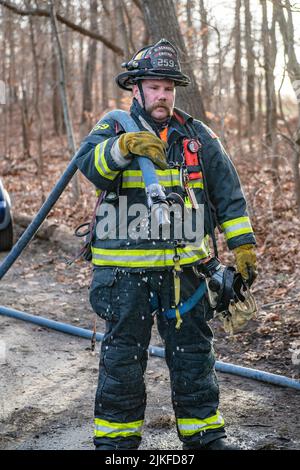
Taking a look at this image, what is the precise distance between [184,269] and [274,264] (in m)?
4.28

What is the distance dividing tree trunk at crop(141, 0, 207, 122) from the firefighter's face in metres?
4.71

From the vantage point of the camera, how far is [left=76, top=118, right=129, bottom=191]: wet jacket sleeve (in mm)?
3234

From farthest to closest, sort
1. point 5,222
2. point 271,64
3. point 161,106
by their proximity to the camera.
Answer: point 271,64, point 5,222, point 161,106

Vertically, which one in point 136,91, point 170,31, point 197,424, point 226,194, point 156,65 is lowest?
point 197,424

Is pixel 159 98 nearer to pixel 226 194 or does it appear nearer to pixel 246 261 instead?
pixel 226 194

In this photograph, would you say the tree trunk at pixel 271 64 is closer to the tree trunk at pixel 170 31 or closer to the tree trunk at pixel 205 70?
the tree trunk at pixel 205 70

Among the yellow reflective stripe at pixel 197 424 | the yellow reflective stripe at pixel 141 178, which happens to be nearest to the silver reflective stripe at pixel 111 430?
the yellow reflective stripe at pixel 197 424

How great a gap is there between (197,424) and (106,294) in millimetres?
889

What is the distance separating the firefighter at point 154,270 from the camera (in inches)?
134

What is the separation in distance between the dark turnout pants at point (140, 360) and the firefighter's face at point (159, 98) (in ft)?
2.93

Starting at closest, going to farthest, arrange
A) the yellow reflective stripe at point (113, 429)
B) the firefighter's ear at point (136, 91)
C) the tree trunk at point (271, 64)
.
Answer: the yellow reflective stripe at point (113, 429) → the firefighter's ear at point (136, 91) → the tree trunk at point (271, 64)

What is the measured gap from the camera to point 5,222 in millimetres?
8359

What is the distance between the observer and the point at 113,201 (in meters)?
3.45

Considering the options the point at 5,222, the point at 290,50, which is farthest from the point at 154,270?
the point at 5,222
